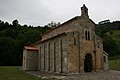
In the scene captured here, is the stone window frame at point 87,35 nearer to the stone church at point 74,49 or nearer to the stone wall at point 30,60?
the stone church at point 74,49

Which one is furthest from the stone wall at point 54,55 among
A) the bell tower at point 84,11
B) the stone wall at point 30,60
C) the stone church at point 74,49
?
the bell tower at point 84,11

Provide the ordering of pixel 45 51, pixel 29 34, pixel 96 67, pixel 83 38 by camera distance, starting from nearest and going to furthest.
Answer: pixel 83 38
pixel 96 67
pixel 45 51
pixel 29 34

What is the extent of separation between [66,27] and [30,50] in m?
12.3

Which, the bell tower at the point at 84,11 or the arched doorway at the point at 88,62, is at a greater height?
the bell tower at the point at 84,11

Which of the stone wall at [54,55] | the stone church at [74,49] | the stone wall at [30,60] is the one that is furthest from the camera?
the stone wall at [30,60]

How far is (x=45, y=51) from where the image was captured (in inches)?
1446

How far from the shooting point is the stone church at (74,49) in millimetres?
27938

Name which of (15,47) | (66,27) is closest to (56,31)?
(66,27)

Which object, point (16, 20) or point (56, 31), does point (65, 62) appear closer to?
point (56, 31)

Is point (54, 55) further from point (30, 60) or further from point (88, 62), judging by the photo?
point (30, 60)

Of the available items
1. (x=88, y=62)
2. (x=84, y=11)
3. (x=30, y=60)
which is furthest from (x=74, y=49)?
(x=30, y=60)

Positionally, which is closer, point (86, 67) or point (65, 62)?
point (65, 62)

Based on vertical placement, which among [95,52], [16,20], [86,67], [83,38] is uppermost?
[16,20]

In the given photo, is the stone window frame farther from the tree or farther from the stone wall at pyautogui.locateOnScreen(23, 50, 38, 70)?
the tree
